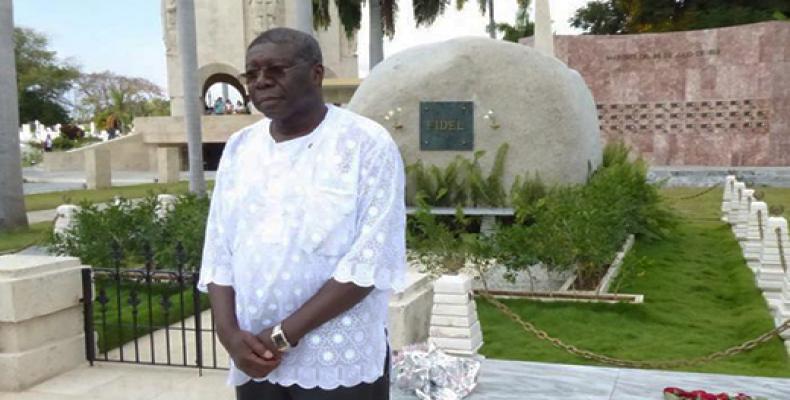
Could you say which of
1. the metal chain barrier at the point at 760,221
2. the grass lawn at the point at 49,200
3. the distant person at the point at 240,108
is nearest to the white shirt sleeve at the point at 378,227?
the grass lawn at the point at 49,200

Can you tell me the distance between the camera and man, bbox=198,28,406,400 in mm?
2121

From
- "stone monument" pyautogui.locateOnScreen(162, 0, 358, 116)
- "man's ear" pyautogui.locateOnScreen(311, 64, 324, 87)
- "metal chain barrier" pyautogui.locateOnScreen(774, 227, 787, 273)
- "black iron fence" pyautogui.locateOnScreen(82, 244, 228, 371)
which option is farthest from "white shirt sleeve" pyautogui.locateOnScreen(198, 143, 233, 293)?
"stone monument" pyautogui.locateOnScreen(162, 0, 358, 116)

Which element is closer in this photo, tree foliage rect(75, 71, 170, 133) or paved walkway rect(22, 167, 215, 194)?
paved walkway rect(22, 167, 215, 194)

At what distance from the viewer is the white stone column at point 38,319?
5023 mm

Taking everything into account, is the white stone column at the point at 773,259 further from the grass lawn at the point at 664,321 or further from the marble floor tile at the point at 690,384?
Result: the marble floor tile at the point at 690,384

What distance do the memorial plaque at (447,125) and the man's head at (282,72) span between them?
8875 millimetres

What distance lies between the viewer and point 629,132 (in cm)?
2253

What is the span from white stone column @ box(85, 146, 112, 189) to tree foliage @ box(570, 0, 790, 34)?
780 inches

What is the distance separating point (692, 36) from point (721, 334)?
55.6ft

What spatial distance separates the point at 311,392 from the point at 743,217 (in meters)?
10.3

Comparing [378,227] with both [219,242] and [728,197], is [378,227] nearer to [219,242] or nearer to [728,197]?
[219,242]

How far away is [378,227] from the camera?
2.16m

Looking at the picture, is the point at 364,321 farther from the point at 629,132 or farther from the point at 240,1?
the point at 240,1

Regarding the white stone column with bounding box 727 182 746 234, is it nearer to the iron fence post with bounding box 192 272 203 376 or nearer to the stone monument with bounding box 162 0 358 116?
the iron fence post with bounding box 192 272 203 376
